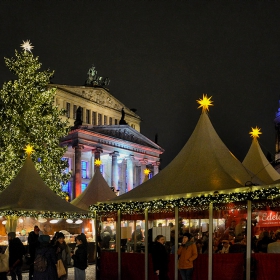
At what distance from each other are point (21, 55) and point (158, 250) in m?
25.4

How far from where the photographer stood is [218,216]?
16.6 metres

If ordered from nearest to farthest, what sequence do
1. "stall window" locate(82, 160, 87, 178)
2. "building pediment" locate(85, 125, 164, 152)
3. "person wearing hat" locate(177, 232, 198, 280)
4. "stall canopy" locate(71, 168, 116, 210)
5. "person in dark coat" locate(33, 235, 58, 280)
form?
1. "person in dark coat" locate(33, 235, 58, 280)
2. "person wearing hat" locate(177, 232, 198, 280)
3. "stall canopy" locate(71, 168, 116, 210)
4. "stall window" locate(82, 160, 87, 178)
5. "building pediment" locate(85, 125, 164, 152)

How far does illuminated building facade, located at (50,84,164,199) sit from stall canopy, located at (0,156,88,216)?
3581 cm

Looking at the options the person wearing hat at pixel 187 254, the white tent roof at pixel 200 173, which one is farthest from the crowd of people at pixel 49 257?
the white tent roof at pixel 200 173

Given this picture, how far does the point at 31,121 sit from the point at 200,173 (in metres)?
20.9

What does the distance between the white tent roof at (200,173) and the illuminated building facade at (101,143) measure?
141 ft

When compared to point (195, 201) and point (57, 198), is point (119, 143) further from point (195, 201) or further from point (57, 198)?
point (195, 201)

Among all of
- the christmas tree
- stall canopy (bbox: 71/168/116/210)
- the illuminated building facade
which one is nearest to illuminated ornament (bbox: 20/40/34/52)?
the christmas tree

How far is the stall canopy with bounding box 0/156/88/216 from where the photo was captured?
64.5 ft

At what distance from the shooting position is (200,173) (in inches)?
556

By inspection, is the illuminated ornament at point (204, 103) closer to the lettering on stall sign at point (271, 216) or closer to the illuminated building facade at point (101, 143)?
the lettering on stall sign at point (271, 216)

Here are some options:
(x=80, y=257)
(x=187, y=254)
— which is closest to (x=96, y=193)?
(x=80, y=257)

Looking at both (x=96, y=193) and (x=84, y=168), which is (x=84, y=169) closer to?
A: (x=84, y=168)

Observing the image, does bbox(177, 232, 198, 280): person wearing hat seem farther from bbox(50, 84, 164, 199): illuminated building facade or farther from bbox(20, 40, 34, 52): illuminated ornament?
bbox(50, 84, 164, 199): illuminated building facade
